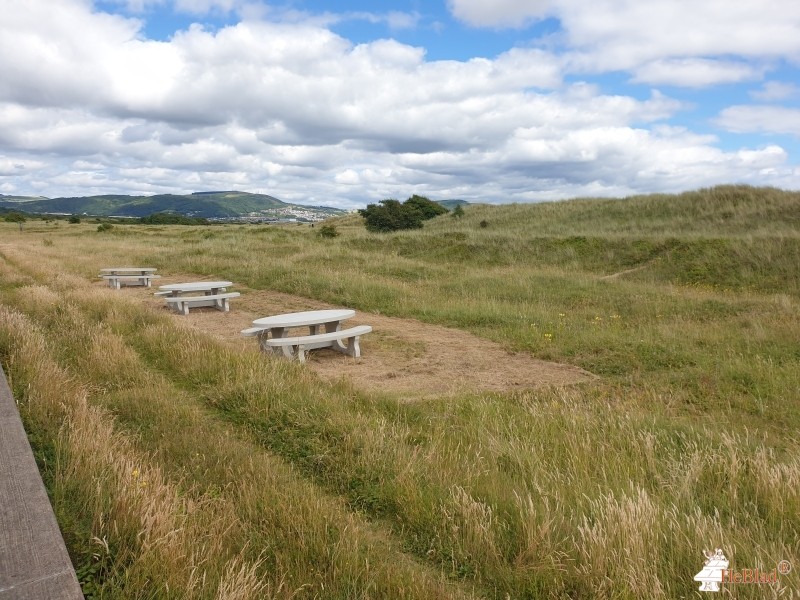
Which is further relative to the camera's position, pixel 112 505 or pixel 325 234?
pixel 325 234

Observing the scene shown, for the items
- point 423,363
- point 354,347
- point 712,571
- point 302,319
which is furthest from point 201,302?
point 712,571

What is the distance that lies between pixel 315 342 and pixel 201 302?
544cm

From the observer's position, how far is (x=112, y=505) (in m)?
2.69

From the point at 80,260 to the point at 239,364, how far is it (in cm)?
2002

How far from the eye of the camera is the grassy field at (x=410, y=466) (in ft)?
8.40

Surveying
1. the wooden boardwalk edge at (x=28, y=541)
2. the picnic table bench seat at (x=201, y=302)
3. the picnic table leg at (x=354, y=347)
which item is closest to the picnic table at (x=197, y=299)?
the picnic table bench seat at (x=201, y=302)

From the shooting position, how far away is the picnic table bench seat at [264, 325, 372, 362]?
24.6 feet

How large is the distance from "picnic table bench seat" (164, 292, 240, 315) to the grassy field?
102 inches

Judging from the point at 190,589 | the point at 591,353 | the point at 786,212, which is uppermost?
the point at 786,212

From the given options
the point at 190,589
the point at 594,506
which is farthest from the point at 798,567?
the point at 190,589

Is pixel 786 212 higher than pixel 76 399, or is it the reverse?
pixel 786 212

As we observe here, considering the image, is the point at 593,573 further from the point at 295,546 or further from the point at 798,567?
the point at 295,546

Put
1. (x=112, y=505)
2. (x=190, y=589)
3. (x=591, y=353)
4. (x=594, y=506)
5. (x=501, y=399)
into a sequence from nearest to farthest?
(x=190, y=589) → (x=112, y=505) → (x=594, y=506) → (x=501, y=399) → (x=591, y=353)

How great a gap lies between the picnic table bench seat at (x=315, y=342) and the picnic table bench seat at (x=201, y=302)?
4.23m
